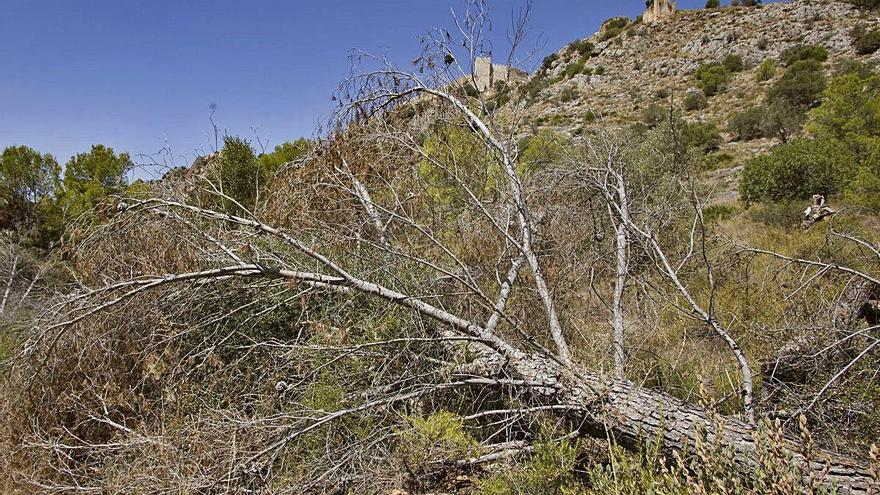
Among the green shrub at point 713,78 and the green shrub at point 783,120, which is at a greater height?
the green shrub at point 713,78

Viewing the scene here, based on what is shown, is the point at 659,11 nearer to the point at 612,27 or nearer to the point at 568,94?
the point at 612,27

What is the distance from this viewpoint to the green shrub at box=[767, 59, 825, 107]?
56.4ft

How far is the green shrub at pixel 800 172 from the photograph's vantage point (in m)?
8.50

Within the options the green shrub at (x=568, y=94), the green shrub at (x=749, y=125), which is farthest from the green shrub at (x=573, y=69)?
the green shrub at (x=749, y=125)

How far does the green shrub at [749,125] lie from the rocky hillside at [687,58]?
1.42 feet

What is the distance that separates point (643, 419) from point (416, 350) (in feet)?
5.04

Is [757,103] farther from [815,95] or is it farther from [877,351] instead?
[877,351]

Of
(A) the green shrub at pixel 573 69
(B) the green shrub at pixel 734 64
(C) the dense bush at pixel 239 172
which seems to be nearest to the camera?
(C) the dense bush at pixel 239 172

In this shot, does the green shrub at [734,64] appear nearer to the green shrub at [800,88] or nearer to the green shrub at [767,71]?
the green shrub at [767,71]

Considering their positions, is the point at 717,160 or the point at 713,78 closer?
the point at 717,160

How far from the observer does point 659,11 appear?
31578 millimetres

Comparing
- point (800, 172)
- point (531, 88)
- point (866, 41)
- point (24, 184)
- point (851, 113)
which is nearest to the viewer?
point (531, 88)

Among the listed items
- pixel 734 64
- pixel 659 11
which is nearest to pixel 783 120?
pixel 734 64

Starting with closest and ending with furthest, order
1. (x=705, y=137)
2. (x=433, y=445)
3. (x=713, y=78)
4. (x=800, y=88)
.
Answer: (x=433, y=445), (x=705, y=137), (x=800, y=88), (x=713, y=78)
